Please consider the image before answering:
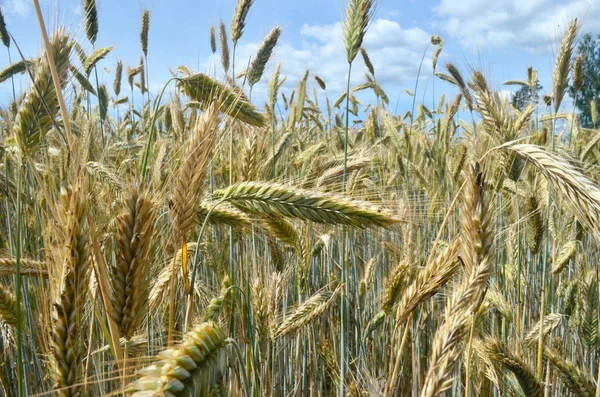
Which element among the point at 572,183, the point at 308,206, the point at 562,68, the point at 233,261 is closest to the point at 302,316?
the point at 233,261

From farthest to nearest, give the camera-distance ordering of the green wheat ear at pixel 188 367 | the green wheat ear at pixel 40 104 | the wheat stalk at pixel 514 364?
the wheat stalk at pixel 514 364
the green wheat ear at pixel 40 104
the green wheat ear at pixel 188 367

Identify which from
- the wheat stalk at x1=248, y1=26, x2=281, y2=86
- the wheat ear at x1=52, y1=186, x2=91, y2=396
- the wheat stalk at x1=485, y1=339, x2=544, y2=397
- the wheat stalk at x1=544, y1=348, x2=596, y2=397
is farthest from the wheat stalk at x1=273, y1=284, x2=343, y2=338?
the wheat stalk at x1=248, y1=26, x2=281, y2=86

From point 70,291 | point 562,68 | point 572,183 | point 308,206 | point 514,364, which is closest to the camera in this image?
point 70,291

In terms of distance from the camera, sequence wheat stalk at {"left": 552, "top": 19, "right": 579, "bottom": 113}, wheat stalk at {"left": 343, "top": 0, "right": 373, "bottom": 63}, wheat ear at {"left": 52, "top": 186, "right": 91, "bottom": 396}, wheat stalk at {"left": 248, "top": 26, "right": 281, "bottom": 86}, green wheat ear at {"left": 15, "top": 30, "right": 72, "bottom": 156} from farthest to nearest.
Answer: wheat stalk at {"left": 552, "top": 19, "right": 579, "bottom": 113}, wheat stalk at {"left": 248, "top": 26, "right": 281, "bottom": 86}, wheat stalk at {"left": 343, "top": 0, "right": 373, "bottom": 63}, green wheat ear at {"left": 15, "top": 30, "right": 72, "bottom": 156}, wheat ear at {"left": 52, "top": 186, "right": 91, "bottom": 396}

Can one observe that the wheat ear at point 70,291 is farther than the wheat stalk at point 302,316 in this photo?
No

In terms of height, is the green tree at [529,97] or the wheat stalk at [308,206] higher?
the green tree at [529,97]

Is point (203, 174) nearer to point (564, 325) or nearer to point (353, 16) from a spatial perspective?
point (353, 16)

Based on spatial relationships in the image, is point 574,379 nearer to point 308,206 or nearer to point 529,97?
point 308,206

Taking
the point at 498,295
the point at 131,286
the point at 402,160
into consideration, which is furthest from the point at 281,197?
the point at 402,160

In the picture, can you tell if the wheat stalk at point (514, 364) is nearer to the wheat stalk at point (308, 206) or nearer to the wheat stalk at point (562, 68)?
the wheat stalk at point (308, 206)

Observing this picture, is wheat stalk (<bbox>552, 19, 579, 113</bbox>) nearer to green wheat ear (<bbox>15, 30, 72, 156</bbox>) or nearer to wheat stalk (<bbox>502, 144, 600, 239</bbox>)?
wheat stalk (<bbox>502, 144, 600, 239</bbox>)

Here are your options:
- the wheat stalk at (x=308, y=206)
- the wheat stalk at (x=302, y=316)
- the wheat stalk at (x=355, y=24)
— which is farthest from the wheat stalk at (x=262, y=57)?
the wheat stalk at (x=308, y=206)

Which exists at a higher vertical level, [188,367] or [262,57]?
[262,57]

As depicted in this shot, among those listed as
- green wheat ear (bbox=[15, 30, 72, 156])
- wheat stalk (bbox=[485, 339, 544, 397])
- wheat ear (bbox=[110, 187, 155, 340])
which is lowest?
wheat stalk (bbox=[485, 339, 544, 397])
